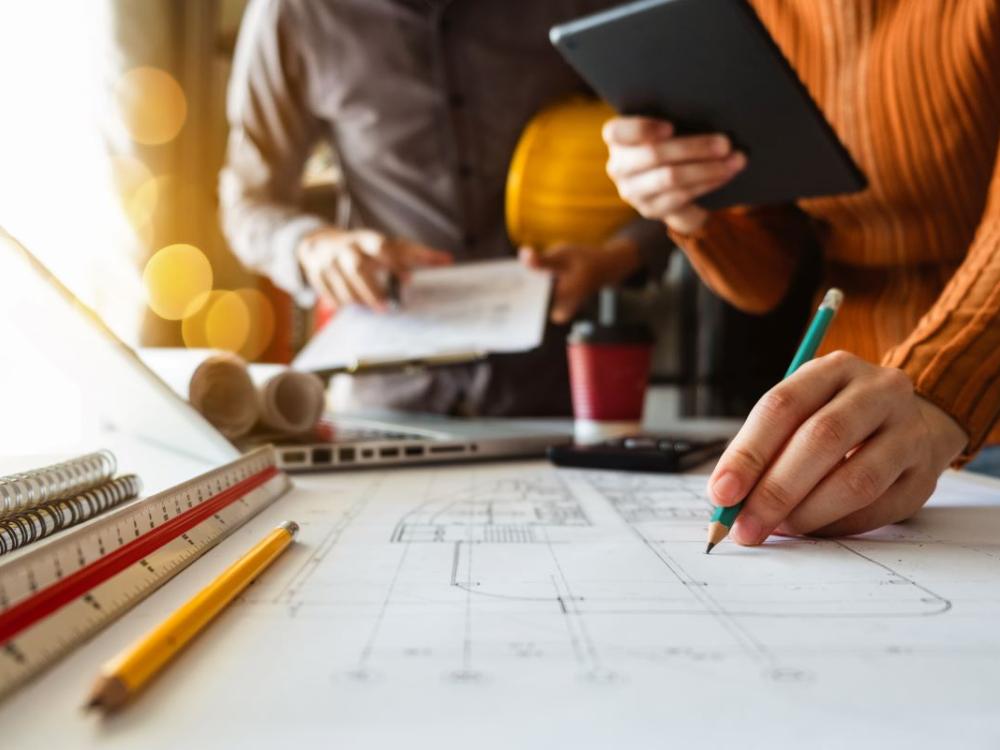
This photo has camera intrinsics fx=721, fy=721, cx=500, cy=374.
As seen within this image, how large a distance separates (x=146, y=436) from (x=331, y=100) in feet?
2.72

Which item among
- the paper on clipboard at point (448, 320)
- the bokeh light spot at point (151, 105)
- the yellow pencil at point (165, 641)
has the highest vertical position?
the bokeh light spot at point (151, 105)

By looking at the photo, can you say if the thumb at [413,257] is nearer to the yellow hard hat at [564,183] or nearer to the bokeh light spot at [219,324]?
the yellow hard hat at [564,183]

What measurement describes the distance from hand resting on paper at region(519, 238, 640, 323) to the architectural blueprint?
65 centimetres

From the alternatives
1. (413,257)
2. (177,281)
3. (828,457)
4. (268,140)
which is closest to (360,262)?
(413,257)

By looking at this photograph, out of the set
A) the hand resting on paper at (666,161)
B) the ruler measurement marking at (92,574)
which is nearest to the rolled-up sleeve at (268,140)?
the hand resting on paper at (666,161)

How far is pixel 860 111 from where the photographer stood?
0.75 m

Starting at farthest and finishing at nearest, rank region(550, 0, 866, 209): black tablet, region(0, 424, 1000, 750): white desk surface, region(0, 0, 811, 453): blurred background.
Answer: region(0, 0, 811, 453): blurred background
region(550, 0, 866, 209): black tablet
region(0, 424, 1000, 750): white desk surface

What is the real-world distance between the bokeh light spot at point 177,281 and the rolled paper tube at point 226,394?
4.89ft

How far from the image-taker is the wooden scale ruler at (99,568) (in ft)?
0.82

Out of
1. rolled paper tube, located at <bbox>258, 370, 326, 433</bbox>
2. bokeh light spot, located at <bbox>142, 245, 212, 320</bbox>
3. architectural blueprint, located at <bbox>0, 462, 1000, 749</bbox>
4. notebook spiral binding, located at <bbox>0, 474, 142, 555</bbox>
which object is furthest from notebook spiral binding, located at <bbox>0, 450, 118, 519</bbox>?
bokeh light spot, located at <bbox>142, 245, 212, 320</bbox>

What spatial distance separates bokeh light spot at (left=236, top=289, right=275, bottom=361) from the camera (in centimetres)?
233

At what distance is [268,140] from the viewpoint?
1369mm

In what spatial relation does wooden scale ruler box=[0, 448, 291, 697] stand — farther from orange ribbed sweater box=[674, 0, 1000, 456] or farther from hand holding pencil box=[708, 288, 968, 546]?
orange ribbed sweater box=[674, 0, 1000, 456]

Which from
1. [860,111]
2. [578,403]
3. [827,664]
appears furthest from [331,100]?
[827,664]
